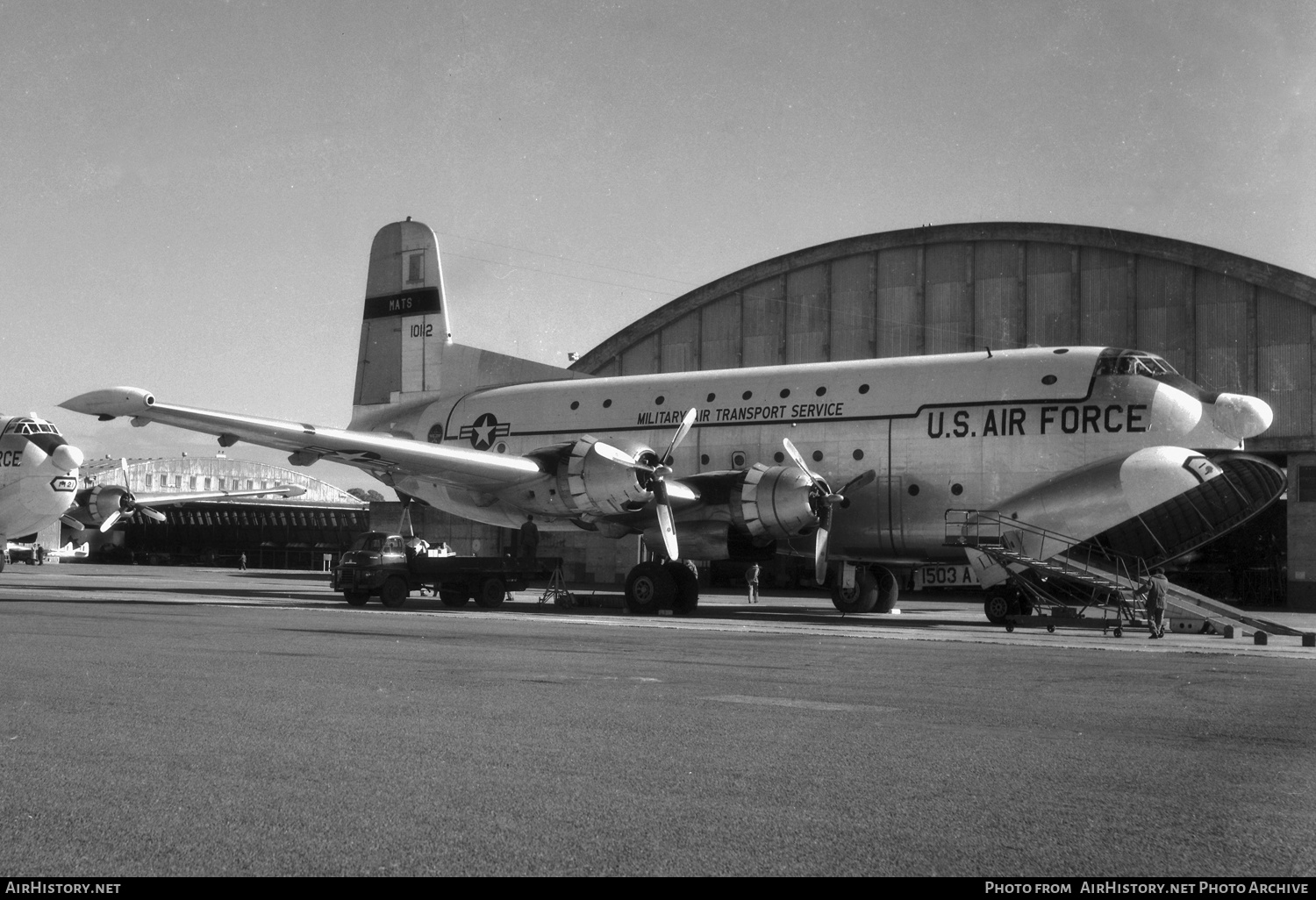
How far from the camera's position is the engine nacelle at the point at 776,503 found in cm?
2633

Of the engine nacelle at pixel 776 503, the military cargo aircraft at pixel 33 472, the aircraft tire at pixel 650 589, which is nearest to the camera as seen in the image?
the engine nacelle at pixel 776 503

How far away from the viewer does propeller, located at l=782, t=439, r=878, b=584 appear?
26.4 meters

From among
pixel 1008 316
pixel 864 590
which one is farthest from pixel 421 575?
pixel 1008 316

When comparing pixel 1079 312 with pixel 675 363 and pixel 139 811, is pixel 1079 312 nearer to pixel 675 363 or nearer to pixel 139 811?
pixel 675 363

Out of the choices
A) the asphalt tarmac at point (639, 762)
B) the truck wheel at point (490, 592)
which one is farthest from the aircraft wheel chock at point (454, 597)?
the asphalt tarmac at point (639, 762)

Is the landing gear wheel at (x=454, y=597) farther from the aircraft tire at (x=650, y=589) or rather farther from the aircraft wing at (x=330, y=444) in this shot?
the aircraft tire at (x=650, y=589)

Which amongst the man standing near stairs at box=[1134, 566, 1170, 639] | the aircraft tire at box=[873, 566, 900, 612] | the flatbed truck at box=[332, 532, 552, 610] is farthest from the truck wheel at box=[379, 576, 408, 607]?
the man standing near stairs at box=[1134, 566, 1170, 639]

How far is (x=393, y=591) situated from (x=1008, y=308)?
2695cm

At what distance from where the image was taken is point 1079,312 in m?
44.6

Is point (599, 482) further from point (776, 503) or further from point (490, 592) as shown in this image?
point (490, 592)

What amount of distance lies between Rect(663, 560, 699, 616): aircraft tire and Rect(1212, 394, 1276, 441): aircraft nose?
1178 cm

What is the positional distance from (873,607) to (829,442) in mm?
4867

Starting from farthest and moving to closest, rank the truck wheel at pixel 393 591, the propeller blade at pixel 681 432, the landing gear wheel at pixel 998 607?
the truck wheel at pixel 393 591, the propeller blade at pixel 681 432, the landing gear wheel at pixel 998 607

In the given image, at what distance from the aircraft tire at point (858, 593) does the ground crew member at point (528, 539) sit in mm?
7561
